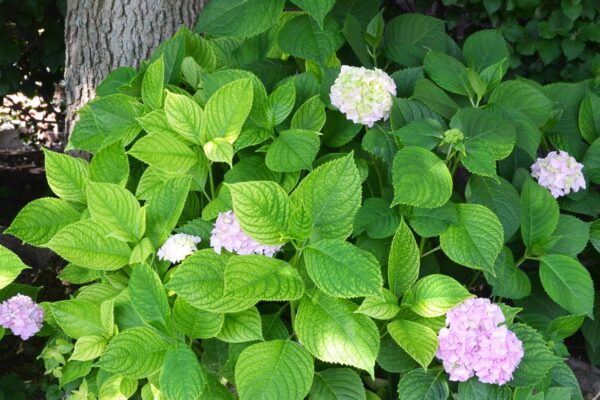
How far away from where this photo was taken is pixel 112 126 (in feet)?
6.88

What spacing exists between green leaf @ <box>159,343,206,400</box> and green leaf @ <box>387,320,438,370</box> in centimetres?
45

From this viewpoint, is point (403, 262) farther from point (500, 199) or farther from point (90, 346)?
point (90, 346)

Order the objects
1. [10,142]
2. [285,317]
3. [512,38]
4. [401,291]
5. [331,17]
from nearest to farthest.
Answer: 1. [401,291]
2. [285,317]
3. [331,17]
4. [512,38]
5. [10,142]

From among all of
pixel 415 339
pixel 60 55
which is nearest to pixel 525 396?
pixel 415 339

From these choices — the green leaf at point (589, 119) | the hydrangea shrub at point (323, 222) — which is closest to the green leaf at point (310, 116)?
the hydrangea shrub at point (323, 222)

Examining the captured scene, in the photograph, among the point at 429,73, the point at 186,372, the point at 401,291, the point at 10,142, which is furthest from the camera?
the point at 10,142

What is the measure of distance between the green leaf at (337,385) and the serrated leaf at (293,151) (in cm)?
50

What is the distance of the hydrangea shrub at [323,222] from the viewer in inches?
61.1

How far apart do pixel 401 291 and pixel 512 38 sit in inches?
89.8

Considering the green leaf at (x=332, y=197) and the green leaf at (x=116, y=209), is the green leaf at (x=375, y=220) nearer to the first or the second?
the green leaf at (x=332, y=197)

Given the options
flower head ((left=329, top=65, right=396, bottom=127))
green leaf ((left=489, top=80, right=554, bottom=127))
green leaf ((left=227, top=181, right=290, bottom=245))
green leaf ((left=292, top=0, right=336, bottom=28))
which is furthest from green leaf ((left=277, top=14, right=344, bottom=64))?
green leaf ((left=227, top=181, right=290, bottom=245))

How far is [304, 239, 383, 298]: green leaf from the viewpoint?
1.48m

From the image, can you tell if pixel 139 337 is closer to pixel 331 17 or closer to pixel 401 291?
pixel 401 291

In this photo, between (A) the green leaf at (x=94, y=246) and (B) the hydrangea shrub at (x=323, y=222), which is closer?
(B) the hydrangea shrub at (x=323, y=222)
